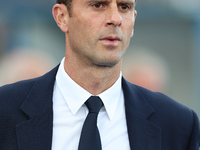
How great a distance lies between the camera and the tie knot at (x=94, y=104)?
11.6ft

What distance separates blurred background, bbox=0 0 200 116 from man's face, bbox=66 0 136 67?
4.55 m

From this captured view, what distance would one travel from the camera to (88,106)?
358cm

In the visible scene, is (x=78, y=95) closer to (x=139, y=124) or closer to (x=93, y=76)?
(x=93, y=76)

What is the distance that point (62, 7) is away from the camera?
3.79 metres

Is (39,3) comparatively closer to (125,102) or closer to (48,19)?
(48,19)

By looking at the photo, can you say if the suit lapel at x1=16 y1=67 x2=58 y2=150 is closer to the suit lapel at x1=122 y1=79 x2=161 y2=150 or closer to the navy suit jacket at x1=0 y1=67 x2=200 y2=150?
the navy suit jacket at x1=0 y1=67 x2=200 y2=150

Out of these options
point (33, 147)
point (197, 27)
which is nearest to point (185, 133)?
point (33, 147)

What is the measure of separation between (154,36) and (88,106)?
6.56 metres

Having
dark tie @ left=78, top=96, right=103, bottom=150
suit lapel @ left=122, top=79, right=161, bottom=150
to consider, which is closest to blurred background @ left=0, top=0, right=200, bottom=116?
suit lapel @ left=122, top=79, right=161, bottom=150

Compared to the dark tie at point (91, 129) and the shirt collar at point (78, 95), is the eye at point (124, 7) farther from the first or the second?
the dark tie at point (91, 129)

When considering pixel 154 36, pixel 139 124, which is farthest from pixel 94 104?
pixel 154 36

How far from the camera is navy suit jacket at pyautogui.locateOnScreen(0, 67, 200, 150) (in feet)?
11.0

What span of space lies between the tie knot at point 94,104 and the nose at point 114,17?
1.67 feet

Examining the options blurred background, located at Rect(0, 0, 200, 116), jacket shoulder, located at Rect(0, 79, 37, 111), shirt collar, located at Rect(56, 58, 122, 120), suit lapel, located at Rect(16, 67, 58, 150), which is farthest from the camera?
blurred background, located at Rect(0, 0, 200, 116)
